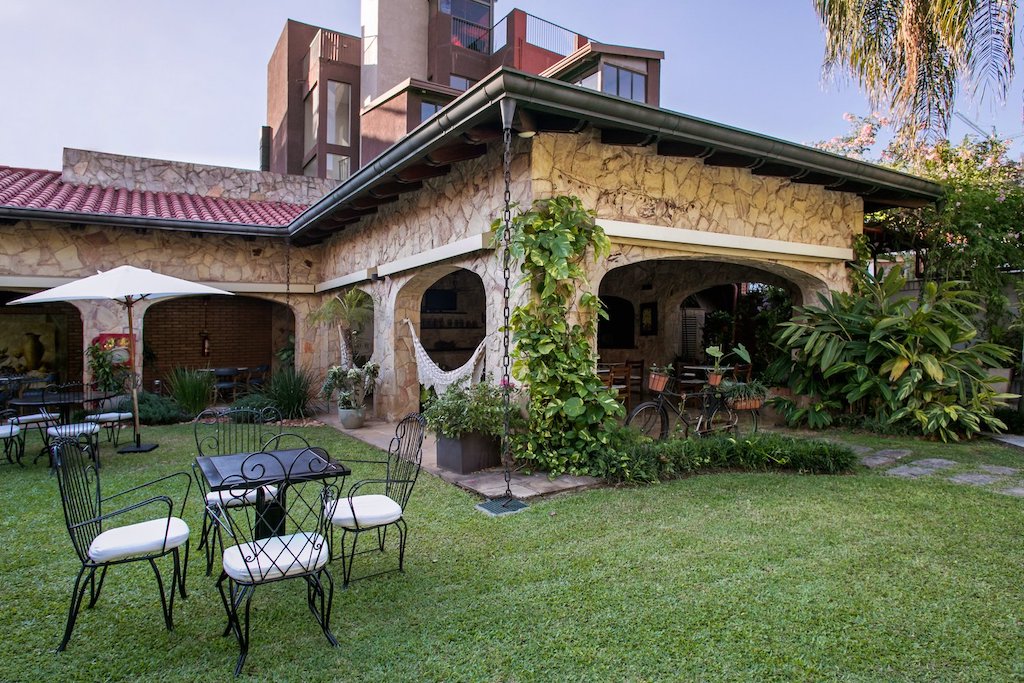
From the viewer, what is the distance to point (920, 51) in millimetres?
7047

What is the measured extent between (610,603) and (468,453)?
9.29ft

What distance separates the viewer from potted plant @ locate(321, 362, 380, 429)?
8602 millimetres

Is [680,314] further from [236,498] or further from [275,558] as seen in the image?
[275,558]

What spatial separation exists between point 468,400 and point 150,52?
9.09 m

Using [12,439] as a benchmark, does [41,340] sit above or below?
above

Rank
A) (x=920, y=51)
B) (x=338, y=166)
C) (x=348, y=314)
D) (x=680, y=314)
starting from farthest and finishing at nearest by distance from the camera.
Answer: (x=338, y=166)
(x=680, y=314)
(x=348, y=314)
(x=920, y=51)

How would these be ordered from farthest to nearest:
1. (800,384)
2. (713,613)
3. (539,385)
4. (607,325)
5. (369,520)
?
(607,325) < (800,384) < (539,385) < (369,520) < (713,613)

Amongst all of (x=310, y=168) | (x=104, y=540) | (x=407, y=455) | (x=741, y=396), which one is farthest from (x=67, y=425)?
(x=310, y=168)

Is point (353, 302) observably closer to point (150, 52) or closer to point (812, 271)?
point (150, 52)

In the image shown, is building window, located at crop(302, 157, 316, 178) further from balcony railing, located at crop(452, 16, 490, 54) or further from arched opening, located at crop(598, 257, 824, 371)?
arched opening, located at crop(598, 257, 824, 371)

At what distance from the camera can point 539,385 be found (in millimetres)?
5594

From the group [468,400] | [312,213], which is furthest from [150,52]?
[468,400]

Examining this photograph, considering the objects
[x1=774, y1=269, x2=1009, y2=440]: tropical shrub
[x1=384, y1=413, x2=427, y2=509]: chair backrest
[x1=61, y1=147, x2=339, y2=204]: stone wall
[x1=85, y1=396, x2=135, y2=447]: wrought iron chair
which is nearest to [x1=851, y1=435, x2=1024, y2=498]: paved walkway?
[x1=774, y1=269, x2=1009, y2=440]: tropical shrub

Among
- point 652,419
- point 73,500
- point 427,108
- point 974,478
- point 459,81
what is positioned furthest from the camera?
point 459,81
